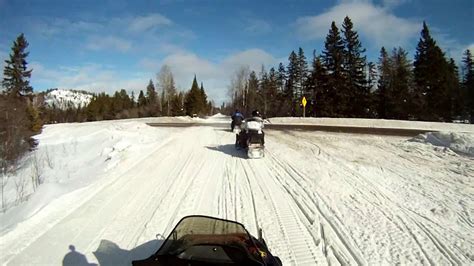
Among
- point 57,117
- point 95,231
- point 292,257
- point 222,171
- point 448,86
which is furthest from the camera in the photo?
point 57,117

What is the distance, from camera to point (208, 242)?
9.31 ft

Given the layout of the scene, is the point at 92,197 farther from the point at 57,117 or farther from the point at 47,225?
the point at 57,117

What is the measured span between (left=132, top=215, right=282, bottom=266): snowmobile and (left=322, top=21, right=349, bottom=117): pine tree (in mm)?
37935

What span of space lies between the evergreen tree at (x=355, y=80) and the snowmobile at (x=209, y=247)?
3870 cm

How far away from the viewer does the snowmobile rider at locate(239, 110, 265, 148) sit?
10836 millimetres

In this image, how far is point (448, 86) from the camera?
33.8 meters

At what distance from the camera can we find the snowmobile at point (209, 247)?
2559 millimetres

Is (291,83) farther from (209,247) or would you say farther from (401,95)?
(209,247)

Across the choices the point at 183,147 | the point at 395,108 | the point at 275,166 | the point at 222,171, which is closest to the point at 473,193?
the point at 275,166

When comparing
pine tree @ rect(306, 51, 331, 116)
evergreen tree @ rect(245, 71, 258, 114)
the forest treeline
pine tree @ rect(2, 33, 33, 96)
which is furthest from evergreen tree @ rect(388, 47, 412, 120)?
pine tree @ rect(2, 33, 33, 96)

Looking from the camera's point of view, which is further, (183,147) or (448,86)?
(448,86)

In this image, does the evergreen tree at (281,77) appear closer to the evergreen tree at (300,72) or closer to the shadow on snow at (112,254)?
the evergreen tree at (300,72)

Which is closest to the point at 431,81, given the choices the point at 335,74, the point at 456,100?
the point at 456,100

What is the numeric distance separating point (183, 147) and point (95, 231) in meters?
8.63
